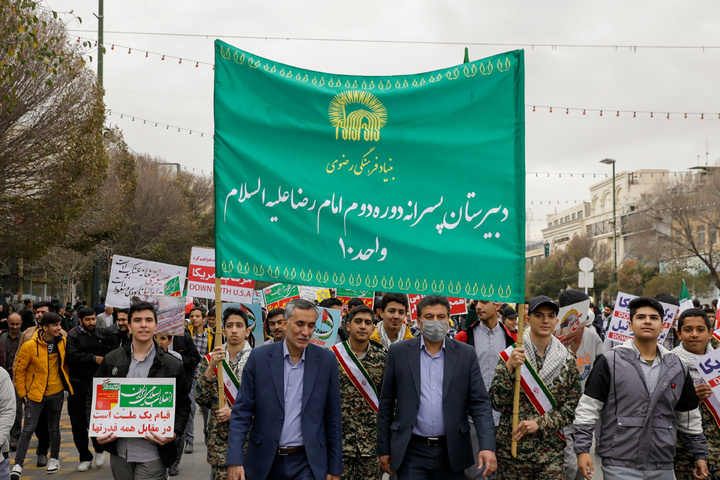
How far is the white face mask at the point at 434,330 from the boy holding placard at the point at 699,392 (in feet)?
5.71

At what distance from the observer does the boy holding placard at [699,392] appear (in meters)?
5.55

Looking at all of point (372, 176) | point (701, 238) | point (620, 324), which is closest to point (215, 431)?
point (372, 176)

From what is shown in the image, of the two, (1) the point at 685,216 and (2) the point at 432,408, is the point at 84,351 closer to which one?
(2) the point at 432,408

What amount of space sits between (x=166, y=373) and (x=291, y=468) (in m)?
1.48

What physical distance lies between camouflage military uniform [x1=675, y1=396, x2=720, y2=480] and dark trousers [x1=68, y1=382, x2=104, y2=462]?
22.6ft

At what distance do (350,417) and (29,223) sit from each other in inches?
663

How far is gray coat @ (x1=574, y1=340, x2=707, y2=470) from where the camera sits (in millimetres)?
5055

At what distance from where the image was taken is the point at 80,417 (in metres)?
9.77

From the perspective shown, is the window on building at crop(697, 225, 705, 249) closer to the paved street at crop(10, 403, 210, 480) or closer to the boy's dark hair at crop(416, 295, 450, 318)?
the paved street at crop(10, 403, 210, 480)

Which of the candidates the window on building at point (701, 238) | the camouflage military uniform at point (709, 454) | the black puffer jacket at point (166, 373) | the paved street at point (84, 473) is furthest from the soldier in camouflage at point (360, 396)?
the window on building at point (701, 238)

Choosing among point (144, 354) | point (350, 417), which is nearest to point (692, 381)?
point (350, 417)

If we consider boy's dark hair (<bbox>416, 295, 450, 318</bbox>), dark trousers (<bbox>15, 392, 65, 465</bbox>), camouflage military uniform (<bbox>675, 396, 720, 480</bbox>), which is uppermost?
boy's dark hair (<bbox>416, 295, 450, 318</bbox>)

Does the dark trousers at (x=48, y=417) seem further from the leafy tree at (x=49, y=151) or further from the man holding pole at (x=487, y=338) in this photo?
the leafy tree at (x=49, y=151)

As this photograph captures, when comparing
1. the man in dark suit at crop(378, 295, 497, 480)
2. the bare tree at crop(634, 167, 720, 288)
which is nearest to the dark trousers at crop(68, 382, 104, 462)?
the man in dark suit at crop(378, 295, 497, 480)
